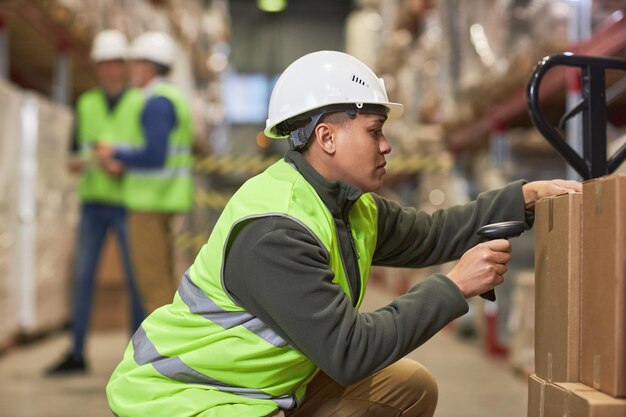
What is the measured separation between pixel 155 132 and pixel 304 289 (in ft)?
10.0

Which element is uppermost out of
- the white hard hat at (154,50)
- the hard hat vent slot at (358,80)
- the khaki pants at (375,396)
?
the white hard hat at (154,50)

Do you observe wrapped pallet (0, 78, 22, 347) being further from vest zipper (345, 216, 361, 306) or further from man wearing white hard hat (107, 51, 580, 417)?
vest zipper (345, 216, 361, 306)

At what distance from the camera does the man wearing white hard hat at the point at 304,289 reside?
187cm

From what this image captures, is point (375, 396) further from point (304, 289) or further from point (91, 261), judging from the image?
point (91, 261)

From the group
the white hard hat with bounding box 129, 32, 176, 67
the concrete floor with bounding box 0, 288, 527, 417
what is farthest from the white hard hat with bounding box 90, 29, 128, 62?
the concrete floor with bounding box 0, 288, 527, 417

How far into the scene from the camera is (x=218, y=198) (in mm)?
9023

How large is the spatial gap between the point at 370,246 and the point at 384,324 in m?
0.43

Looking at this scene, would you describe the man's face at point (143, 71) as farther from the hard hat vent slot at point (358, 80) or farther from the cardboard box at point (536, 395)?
the cardboard box at point (536, 395)

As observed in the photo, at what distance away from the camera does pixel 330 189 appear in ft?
6.82

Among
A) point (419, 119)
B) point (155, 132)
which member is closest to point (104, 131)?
point (155, 132)

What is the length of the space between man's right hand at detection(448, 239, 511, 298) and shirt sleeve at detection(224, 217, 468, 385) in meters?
0.03

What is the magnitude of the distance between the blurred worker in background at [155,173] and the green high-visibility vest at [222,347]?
7.99 ft

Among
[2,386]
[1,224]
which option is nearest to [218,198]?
[1,224]

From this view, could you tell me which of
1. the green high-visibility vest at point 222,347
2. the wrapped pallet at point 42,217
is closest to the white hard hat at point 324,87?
the green high-visibility vest at point 222,347
